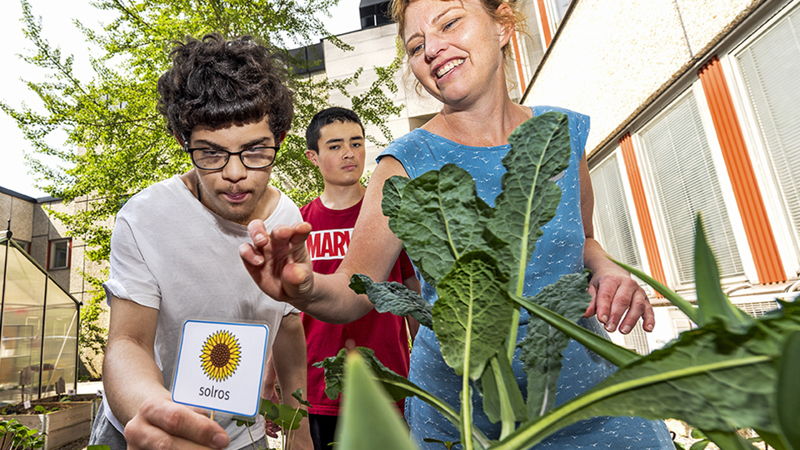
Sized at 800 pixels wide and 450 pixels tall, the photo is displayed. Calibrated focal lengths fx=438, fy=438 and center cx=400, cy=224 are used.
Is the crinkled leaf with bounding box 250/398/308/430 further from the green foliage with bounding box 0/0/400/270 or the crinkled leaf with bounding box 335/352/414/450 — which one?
the green foliage with bounding box 0/0/400/270

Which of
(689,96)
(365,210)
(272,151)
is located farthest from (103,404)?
(689,96)

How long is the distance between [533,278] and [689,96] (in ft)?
14.6

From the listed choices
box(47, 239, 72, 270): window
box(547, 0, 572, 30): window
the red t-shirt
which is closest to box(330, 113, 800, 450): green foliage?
the red t-shirt

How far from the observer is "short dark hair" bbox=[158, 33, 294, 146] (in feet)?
4.47

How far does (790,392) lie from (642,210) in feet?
19.0

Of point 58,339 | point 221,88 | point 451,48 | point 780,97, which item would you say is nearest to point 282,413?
point 451,48

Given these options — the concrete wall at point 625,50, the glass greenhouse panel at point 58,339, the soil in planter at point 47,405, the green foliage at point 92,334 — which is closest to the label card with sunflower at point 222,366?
the concrete wall at point 625,50

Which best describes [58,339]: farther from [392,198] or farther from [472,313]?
[472,313]

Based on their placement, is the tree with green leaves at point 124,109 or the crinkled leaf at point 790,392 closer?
the crinkled leaf at point 790,392

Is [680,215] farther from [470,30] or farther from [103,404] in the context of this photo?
[103,404]

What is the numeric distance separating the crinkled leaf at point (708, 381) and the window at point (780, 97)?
397 centimetres

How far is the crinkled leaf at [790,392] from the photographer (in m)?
0.19

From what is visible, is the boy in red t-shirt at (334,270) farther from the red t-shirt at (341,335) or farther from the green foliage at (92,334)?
the green foliage at (92,334)

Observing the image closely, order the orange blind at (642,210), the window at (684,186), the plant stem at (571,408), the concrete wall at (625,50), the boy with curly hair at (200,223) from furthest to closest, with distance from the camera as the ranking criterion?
the orange blind at (642,210) → the window at (684,186) → the concrete wall at (625,50) → the boy with curly hair at (200,223) → the plant stem at (571,408)
